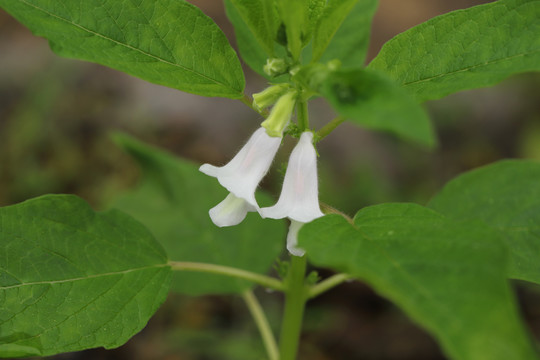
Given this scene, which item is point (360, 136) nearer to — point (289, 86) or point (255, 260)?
point (255, 260)

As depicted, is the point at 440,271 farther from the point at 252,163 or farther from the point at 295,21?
the point at 295,21

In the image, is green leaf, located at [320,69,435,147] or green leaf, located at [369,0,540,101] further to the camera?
green leaf, located at [369,0,540,101]

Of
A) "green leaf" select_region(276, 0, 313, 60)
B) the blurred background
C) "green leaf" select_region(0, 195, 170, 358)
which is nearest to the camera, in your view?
"green leaf" select_region(276, 0, 313, 60)

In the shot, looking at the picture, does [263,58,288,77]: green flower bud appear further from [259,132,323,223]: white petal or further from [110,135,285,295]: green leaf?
[110,135,285,295]: green leaf

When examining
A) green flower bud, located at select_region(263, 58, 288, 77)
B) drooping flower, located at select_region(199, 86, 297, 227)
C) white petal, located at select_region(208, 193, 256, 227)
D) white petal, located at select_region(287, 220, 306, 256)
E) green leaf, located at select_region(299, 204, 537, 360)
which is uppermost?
green flower bud, located at select_region(263, 58, 288, 77)

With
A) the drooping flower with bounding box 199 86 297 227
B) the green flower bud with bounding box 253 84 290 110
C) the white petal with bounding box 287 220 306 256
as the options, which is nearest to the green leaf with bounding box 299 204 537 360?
the white petal with bounding box 287 220 306 256

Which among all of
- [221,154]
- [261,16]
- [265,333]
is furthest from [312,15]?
[221,154]

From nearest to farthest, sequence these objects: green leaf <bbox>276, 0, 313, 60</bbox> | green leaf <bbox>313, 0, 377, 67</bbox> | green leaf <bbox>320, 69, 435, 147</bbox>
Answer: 1. green leaf <bbox>320, 69, 435, 147</bbox>
2. green leaf <bbox>276, 0, 313, 60</bbox>
3. green leaf <bbox>313, 0, 377, 67</bbox>

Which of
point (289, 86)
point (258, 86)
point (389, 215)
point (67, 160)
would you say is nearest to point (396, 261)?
point (389, 215)
